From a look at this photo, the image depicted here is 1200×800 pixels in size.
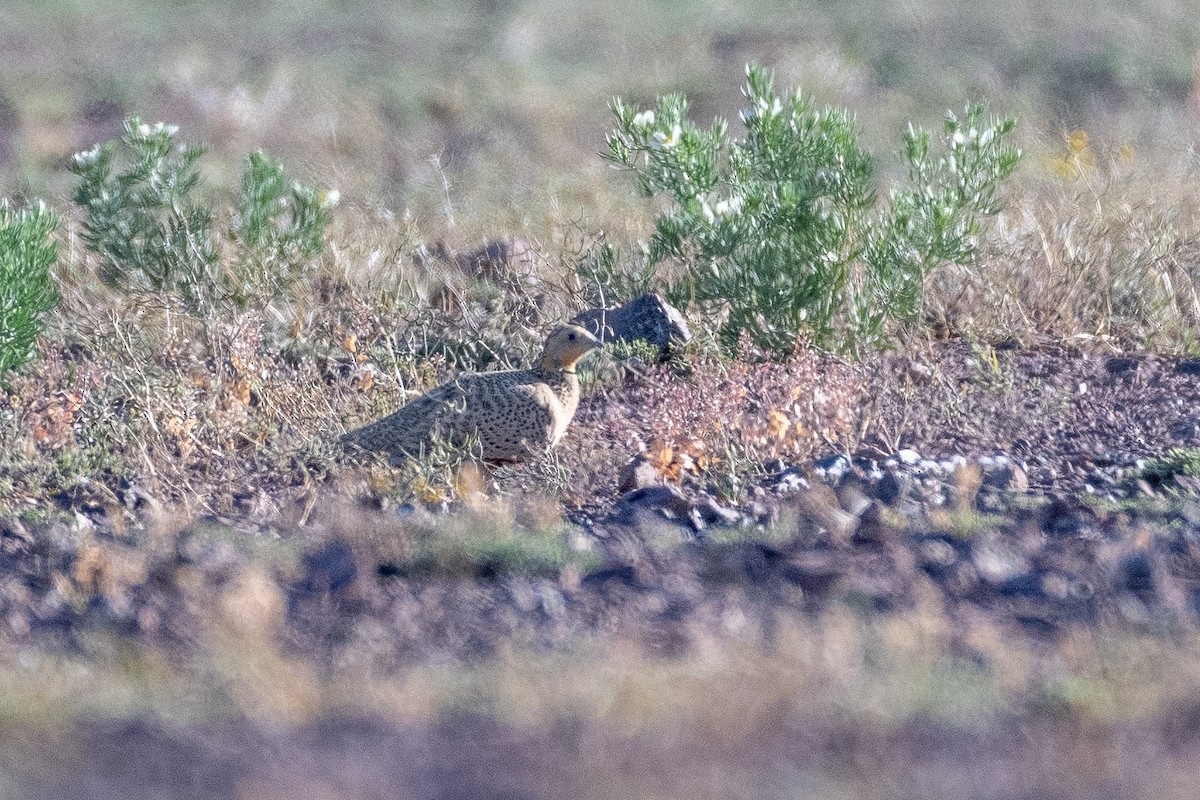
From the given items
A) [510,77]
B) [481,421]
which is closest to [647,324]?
[481,421]

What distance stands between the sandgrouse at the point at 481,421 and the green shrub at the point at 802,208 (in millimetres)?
1244

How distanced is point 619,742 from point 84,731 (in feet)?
3.57

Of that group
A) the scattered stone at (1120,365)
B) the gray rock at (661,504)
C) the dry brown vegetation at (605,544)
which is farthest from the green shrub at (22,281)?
the scattered stone at (1120,365)

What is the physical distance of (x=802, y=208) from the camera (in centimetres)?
677

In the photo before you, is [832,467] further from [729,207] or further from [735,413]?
[729,207]

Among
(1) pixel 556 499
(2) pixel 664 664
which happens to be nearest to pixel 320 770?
(2) pixel 664 664

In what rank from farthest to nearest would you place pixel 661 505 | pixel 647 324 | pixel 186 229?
1. pixel 186 229
2. pixel 647 324
3. pixel 661 505

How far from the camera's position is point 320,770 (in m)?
2.88

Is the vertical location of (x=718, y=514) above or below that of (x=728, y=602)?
above

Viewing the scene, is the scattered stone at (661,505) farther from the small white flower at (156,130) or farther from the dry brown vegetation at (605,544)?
the small white flower at (156,130)

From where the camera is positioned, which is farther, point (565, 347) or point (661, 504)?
point (565, 347)

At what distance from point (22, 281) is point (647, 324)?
267cm

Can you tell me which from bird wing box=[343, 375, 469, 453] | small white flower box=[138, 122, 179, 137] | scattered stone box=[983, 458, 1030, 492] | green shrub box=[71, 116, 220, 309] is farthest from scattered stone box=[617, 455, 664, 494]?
small white flower box=[138, 122, 179, 137]

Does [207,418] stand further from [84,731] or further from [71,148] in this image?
[71,148]
